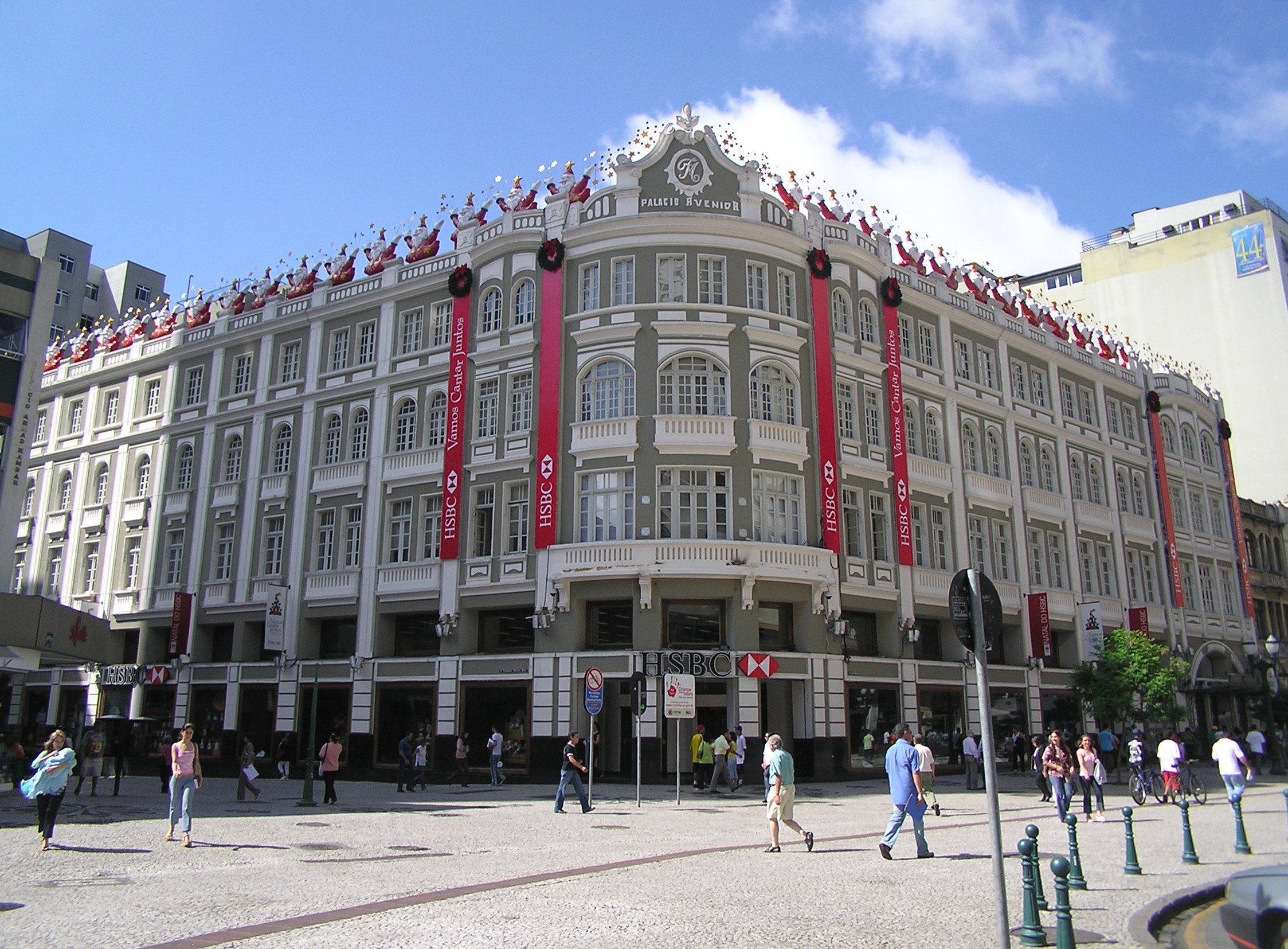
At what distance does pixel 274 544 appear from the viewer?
128ft

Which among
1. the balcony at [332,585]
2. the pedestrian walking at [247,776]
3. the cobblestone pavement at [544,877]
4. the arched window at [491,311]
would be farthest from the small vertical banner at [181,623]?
the cobblestone pavement at [544,877]

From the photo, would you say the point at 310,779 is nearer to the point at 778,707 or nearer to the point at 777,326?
the point at 778,707

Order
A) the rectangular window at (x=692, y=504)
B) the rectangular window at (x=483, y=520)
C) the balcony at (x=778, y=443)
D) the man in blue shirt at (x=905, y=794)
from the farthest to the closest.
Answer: the rectangular window at (x=483, y=520), the balcony at (x=778, y=443), the rectangular window at (x=692, y=504), the man in blue shirt at (x=905, y=794)

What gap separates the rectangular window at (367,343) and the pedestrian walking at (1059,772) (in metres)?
27.8

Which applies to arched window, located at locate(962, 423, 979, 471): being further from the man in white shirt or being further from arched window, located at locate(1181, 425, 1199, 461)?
the man in white shirt

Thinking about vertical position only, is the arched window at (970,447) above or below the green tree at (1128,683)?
above

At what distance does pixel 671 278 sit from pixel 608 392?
436cm

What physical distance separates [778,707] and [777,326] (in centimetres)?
1226

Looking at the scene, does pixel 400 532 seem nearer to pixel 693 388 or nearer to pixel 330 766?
pixel 693 388

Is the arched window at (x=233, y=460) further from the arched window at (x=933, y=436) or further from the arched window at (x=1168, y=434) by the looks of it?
the arched window at (x=1168, y=434)

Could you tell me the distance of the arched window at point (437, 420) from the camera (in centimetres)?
3622

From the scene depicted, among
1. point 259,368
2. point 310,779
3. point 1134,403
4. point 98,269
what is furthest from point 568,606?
point 98,269

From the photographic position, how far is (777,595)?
31.7 metres

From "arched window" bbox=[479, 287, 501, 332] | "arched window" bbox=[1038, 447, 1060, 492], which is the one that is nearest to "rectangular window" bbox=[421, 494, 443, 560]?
"arched window" bbox=[479, 287, 501, 332]
